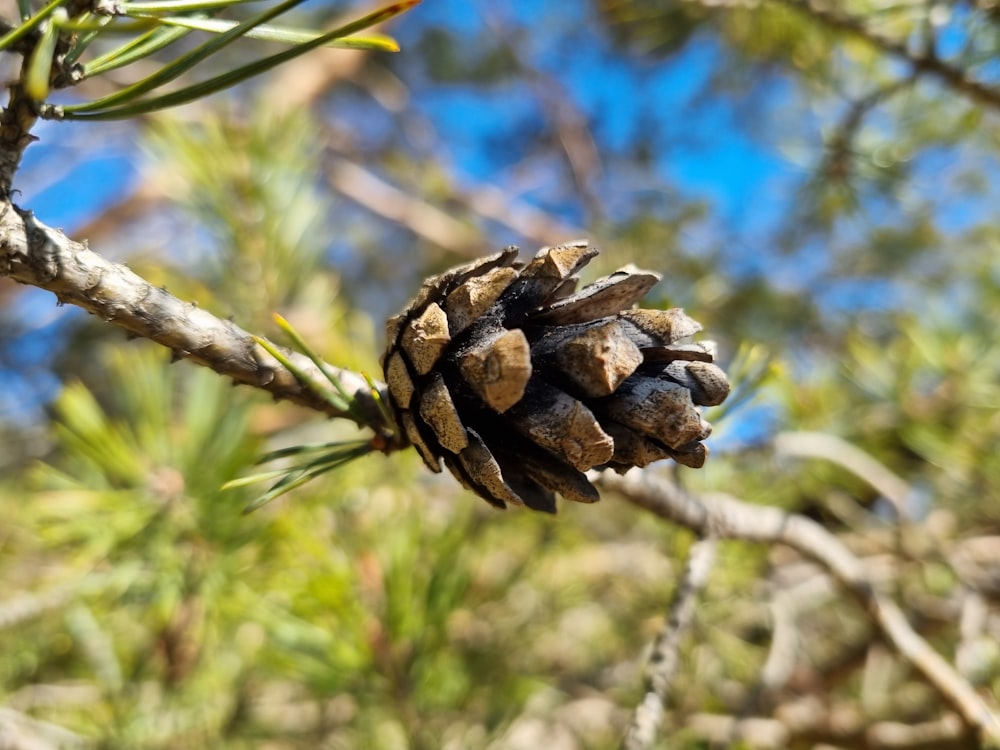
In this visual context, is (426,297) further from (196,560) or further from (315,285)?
(315,285)

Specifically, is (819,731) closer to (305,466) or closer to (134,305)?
(305,466)

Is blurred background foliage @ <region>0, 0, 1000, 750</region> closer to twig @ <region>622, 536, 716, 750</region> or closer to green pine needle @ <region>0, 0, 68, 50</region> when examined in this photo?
twig @ <region>622, 536, 716, 750</region>

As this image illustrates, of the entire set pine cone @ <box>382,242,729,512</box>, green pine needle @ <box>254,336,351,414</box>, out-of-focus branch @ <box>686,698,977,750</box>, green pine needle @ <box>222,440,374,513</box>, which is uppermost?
pine cone @ <box>382,242,729,512</box>

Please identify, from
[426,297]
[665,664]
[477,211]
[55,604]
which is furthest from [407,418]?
[477,211]

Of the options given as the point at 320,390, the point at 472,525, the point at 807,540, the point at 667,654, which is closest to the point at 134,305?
the point at 320,390

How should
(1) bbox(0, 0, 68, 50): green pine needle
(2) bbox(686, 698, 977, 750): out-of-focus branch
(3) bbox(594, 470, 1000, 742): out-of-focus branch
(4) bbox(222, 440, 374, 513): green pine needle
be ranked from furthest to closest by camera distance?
(2) bbox(686, 698, 977, 750): out-of-focus branch, (3) bbox(594, 470, 1000, 742): out-of-focus branch, (4) bbox(222, 440, 374, 513): green pine needle, (1) bbox(0, 0, 68, 50): green pine needle

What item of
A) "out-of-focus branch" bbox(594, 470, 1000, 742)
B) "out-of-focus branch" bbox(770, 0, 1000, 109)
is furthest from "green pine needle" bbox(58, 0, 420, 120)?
"out-of-focus branch" bbox(770, 0, 1000, 109)
